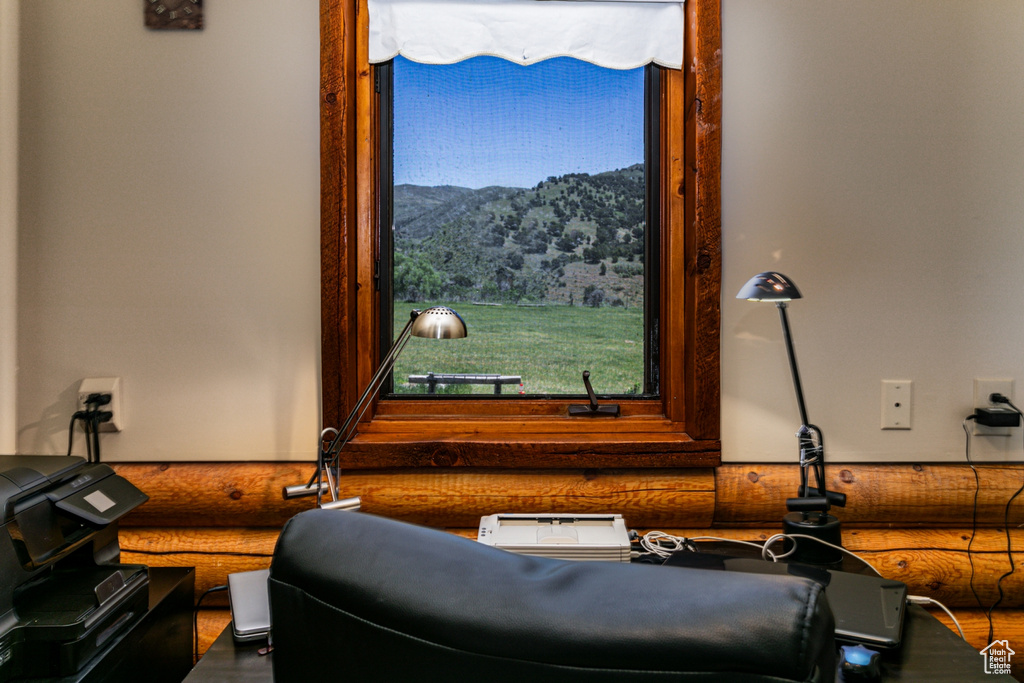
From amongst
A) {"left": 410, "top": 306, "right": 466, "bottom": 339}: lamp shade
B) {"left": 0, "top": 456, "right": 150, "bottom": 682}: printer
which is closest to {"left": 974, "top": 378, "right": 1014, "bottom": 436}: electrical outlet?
{"left": 410, "top": 306, "right": 466, "bottom": 339}: lamp shade

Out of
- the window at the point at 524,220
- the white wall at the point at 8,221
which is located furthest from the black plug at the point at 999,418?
the white wall at the point at 8,221

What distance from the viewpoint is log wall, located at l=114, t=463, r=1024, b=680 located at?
5.54 ft

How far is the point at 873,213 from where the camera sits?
67.1 inches

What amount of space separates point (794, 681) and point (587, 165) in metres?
1.69

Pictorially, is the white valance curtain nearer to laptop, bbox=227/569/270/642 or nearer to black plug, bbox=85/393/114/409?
black plug, bbox=85/393/114/409

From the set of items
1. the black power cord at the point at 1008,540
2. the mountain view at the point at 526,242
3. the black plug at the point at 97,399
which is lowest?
the black power cord at the point at 1008,540

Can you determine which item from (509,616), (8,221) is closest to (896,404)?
(509,616)

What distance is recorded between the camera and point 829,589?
3.99ft

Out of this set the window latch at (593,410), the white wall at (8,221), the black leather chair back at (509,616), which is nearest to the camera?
the black leather chair back at (509,616)

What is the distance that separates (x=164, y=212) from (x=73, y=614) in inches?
41.7

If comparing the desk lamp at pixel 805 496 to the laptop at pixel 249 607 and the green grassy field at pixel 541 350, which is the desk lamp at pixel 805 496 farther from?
the laptop at pixel 249 607

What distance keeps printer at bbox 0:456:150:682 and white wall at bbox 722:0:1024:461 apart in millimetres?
1500

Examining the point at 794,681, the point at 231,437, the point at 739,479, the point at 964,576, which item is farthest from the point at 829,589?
the point at 231,437

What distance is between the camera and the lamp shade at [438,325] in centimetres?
135
